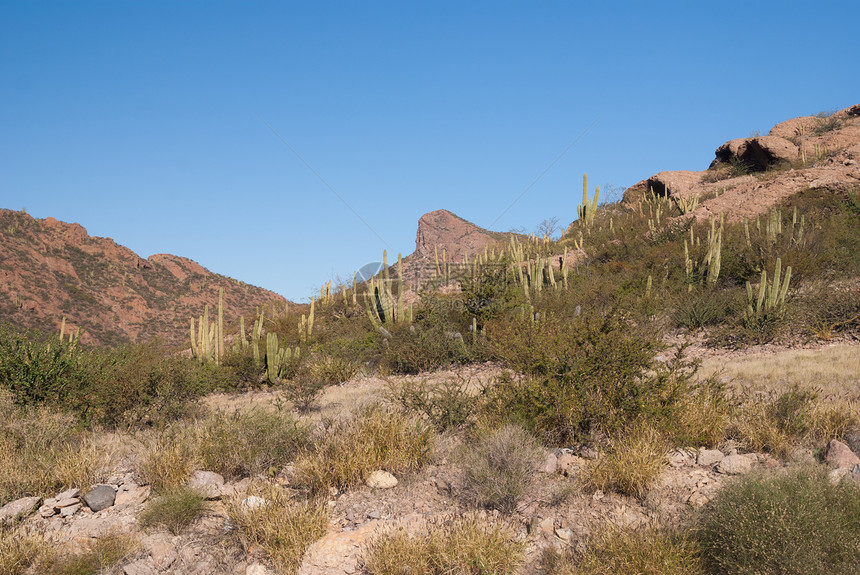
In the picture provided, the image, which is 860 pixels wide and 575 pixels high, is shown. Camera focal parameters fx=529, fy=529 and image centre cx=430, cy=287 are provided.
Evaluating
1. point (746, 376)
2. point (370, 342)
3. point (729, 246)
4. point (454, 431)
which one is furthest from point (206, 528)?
point (729, 246)

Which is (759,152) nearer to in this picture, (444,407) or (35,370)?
(444,407)

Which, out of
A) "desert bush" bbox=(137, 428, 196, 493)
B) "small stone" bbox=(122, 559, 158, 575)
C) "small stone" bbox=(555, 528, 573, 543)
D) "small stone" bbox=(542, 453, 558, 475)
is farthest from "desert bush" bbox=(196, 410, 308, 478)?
"small stone" bbox=(555, 528, 573, 543)

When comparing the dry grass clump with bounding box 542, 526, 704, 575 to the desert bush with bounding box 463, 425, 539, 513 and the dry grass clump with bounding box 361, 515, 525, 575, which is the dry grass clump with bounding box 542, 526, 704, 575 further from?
the desert bush with bounding box 463, 425, 539, 513

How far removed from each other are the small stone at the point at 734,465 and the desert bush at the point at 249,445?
4.43m

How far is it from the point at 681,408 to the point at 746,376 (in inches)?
139

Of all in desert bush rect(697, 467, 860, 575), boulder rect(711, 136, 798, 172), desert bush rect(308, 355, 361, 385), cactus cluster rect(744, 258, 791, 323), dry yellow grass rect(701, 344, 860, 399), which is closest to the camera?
desert bush rect(697, 467, 860, 575)

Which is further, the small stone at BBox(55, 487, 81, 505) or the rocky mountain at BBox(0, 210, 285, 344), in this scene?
the rocky mountain at BBox(0, 210, 285, 344)

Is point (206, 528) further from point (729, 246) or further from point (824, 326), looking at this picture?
point (729, 246)

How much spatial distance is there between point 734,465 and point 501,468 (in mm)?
2287

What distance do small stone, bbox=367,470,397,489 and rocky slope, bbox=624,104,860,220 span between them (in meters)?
21.7

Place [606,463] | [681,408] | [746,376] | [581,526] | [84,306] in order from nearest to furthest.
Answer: [581,526]
[606,463]
[681,408]
[746,376]
[84,306]

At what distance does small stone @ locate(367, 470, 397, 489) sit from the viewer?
5434 millimetres

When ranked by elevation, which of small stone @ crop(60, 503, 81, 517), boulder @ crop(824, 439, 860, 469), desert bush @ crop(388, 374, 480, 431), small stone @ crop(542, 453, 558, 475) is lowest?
small stone @ crop(60, 503, 81, 517)

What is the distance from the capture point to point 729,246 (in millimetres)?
18328
